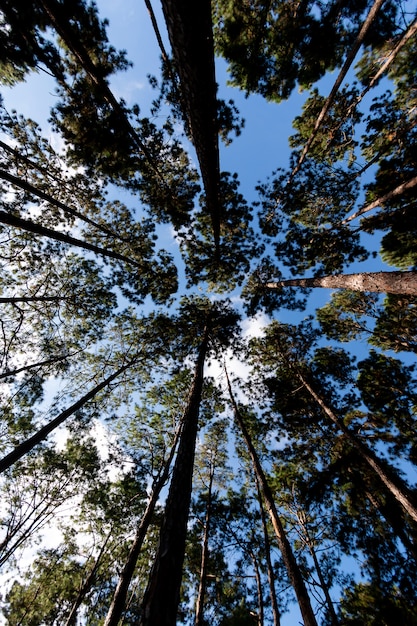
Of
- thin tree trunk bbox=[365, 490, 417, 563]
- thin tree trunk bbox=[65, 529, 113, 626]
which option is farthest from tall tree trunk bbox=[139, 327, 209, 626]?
thin tree trunk bbox=[65, 529, 113, 626]

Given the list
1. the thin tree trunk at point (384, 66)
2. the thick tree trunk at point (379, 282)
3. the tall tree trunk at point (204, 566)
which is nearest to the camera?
the thick tree trunk at point (379, 282)

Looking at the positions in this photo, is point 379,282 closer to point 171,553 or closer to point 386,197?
point 386,197

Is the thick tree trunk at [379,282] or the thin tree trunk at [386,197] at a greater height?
the thin tree trunk at [386,197]

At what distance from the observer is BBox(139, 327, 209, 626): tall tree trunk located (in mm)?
2414

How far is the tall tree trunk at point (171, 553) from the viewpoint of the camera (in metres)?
2.41

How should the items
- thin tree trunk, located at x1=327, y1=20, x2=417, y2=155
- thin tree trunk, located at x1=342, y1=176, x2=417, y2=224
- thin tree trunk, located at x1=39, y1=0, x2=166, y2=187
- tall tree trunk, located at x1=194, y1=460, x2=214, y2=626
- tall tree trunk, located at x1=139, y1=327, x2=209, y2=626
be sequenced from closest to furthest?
tall tree trunk, located at x1=139, y1=327, x2=209, y2=626
thin tree trunk, located at x1=39, y1=0, x2=166, y2=187
thin tree trunk, located at x1=327, y1=20, x2=417, y2=155
thin tree trunk, located at x1=342, y1=176, x2=417, y2=224
tall tree trunk, located at x1=194, y1=460, x2=214, y2=626

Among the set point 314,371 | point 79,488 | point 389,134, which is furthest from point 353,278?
point 79,488

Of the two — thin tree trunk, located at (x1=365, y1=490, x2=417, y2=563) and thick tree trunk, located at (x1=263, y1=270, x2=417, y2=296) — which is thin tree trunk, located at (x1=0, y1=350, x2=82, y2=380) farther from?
thin tree trunk, located at (x1=365, y1=490, x2=417, y2=563)

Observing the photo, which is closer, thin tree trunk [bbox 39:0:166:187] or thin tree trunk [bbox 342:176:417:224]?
thin tree trunk [bbox 39:0:166:187]

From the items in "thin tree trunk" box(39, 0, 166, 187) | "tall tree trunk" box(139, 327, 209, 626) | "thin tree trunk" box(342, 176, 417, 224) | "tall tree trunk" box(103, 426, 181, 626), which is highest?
"thin tree trunk" box(342, 176, 417, 224)

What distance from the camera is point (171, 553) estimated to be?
118 inches

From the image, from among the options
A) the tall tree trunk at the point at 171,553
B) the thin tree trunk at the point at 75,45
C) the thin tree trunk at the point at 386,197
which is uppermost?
the thin tree trunk at the point at 386,197

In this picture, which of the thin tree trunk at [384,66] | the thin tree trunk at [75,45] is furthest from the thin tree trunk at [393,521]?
the thin tree trunk at [75,45]

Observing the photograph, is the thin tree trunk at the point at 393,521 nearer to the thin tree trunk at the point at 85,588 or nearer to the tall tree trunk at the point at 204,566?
the tall tree trunk at the point at 204,566
